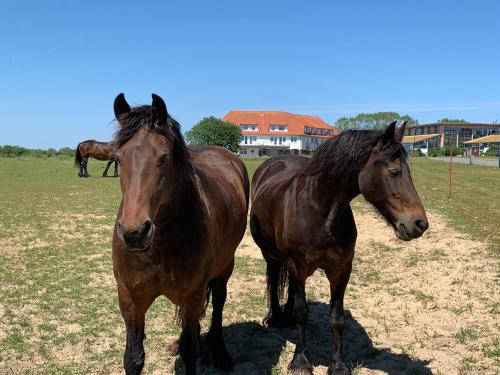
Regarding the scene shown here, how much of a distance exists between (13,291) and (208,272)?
12.8 ft

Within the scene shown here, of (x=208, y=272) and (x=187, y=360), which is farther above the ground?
(x=208, y=272)

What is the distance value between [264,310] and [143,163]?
3.57m

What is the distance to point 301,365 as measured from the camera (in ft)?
12.9

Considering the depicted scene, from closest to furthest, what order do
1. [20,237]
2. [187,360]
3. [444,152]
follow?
[187,360] < [20,237] < [444,152]

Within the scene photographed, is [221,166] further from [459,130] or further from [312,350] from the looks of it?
[459,130]

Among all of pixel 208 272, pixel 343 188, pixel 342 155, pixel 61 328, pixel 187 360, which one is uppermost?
pixel 342 155

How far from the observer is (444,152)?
6756cm

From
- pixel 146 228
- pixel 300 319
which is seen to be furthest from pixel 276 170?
pixel 146 228

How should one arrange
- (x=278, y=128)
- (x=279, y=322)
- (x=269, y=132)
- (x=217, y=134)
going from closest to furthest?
(x=279, y=322), (x=217, y=134), (x=269, y=132), (x=278, y=128)

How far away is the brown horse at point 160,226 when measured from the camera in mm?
2373

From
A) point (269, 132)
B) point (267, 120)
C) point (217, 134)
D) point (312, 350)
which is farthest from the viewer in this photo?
point (267, 120)

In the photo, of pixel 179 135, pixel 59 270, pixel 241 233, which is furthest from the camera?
pixel 59 270

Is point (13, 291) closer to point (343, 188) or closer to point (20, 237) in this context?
point (20, 237)

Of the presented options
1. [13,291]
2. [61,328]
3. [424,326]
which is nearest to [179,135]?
[61,328]
